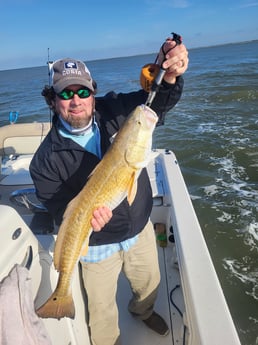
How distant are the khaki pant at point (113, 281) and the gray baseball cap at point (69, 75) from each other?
4.96 ft

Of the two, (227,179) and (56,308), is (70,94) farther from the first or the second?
(227,179)

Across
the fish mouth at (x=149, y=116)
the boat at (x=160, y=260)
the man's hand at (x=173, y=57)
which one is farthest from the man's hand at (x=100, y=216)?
the man's hand at (x=173, y=57)

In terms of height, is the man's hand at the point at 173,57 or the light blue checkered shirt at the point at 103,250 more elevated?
the man's hand at the point at 173,57

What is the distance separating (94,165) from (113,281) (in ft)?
3.71

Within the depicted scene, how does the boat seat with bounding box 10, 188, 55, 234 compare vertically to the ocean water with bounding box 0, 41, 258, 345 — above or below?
above

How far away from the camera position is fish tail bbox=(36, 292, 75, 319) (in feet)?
6.64

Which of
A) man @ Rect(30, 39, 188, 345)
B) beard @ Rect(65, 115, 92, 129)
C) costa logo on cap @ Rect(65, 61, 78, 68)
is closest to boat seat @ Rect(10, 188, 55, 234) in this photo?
man @ Rect(30, 39, 188, 345)

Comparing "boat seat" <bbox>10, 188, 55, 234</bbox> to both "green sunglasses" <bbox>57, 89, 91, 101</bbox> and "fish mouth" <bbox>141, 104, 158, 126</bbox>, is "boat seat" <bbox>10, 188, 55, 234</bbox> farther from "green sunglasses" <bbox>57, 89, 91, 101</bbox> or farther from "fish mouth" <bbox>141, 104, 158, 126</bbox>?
"fish mouth" <bbox>141, 104, 158, 126</bbox>

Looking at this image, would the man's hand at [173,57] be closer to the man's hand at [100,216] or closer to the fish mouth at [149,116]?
the fish mouth at [149,116]

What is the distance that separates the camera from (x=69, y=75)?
254cm

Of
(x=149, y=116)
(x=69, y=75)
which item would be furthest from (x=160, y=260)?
(x=69, y=75)

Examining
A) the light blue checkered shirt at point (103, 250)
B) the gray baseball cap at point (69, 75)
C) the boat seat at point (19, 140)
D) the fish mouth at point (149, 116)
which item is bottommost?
the light blue checkered shirt at point (103, 250)

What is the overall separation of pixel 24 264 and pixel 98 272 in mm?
916

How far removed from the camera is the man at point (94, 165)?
253 cm
